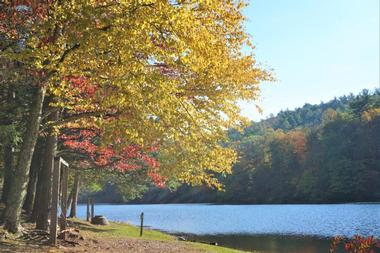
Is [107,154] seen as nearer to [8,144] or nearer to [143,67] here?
[8,144]

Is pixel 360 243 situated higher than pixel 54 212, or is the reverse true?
pixel 54 212

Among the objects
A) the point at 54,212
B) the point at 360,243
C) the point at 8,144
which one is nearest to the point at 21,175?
the point at 54,212

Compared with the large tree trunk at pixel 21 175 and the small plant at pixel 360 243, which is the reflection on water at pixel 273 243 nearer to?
Result: the large tree trunk at pixel 21 175

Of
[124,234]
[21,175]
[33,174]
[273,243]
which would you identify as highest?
[33,174]

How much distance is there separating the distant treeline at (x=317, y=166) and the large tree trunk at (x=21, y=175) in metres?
93.1

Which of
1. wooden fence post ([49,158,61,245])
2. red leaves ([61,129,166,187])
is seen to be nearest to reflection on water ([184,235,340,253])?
red leaves ([61,129,166,187])

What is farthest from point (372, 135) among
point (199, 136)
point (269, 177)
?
point (199, 136)

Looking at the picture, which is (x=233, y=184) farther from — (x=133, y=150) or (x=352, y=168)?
(x=133, y=150)

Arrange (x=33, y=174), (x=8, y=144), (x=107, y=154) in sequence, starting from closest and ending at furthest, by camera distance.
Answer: (x=8, y=144)
(x=107, y=154)
(x=33, y=174)

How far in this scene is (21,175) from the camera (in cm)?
1658

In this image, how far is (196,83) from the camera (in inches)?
715

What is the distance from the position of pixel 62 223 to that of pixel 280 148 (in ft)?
479

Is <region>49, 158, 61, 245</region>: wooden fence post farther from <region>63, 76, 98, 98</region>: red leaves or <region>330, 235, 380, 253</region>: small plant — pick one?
<region>330, 235, 380, 253</region>: small plant

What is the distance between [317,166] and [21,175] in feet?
420
